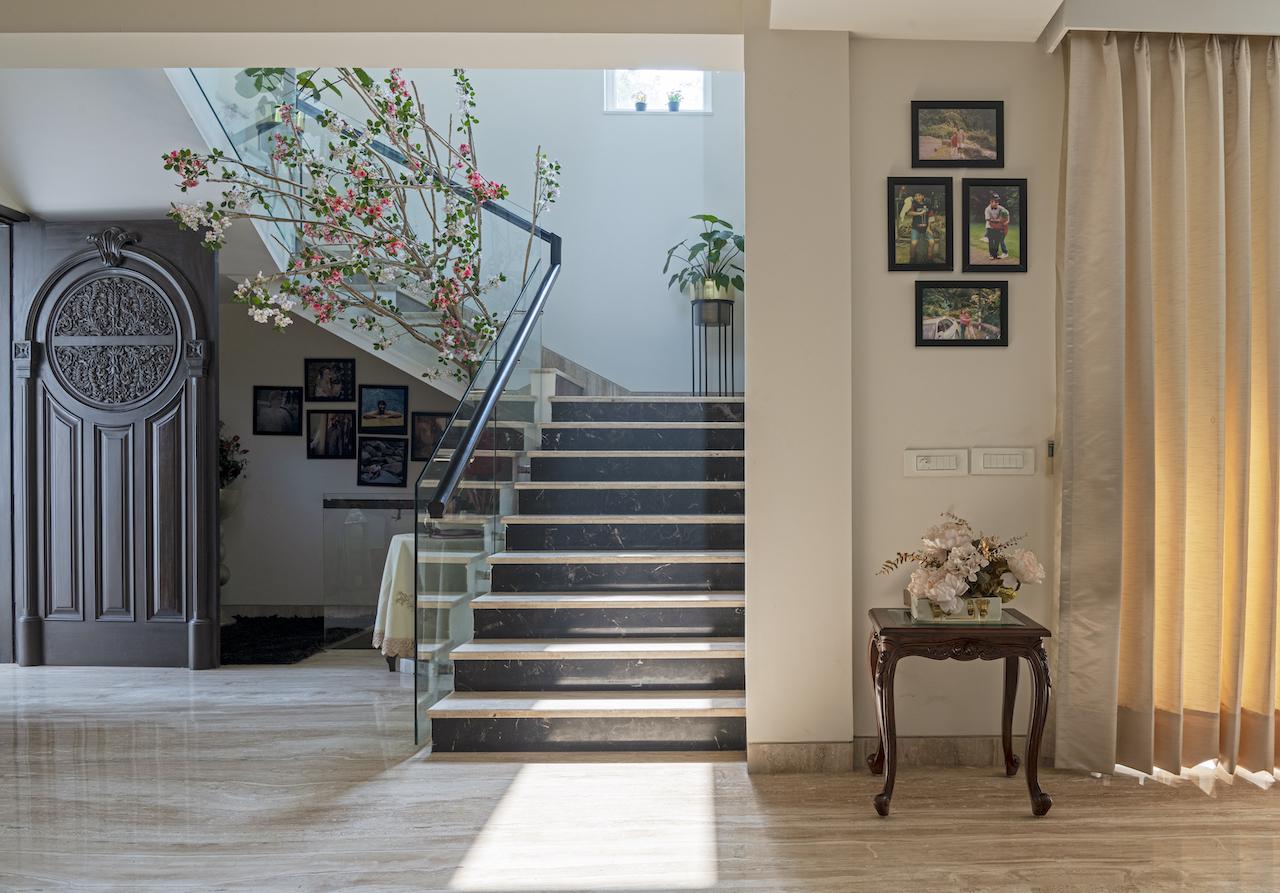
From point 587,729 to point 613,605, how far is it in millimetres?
637

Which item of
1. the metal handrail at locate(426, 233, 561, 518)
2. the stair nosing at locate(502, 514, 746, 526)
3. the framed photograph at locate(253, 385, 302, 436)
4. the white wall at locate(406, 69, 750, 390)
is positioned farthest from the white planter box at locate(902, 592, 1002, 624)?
the framed photograph at locate(253, 385, 302, 436)

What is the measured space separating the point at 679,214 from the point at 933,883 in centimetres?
546

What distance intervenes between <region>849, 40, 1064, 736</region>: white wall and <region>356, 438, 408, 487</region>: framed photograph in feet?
15.3

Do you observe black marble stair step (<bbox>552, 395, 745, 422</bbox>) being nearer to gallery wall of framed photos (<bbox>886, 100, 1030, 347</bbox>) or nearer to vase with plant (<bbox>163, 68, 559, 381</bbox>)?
vase with plant (<bbox>163, 68, 559, 381</bbox>)

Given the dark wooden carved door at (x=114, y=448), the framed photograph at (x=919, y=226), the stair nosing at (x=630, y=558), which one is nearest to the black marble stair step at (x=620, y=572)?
the stair nosing at (x=630, y=558)

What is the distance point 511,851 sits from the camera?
8.82 ft

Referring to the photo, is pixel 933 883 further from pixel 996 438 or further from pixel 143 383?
pixel 143 383

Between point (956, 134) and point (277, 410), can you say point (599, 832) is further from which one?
point (277, 410)

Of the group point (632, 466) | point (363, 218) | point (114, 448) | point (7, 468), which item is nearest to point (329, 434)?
point (114, 448)

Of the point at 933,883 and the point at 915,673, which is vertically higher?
the point at 915,673

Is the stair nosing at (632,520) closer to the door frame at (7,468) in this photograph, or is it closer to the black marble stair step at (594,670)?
the black marble stair step at (594,670)

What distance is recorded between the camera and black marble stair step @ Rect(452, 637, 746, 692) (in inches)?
150

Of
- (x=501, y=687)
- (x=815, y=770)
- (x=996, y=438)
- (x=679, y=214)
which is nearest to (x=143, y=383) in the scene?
(x=501, y=687)

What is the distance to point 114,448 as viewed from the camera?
5324 millimetres
